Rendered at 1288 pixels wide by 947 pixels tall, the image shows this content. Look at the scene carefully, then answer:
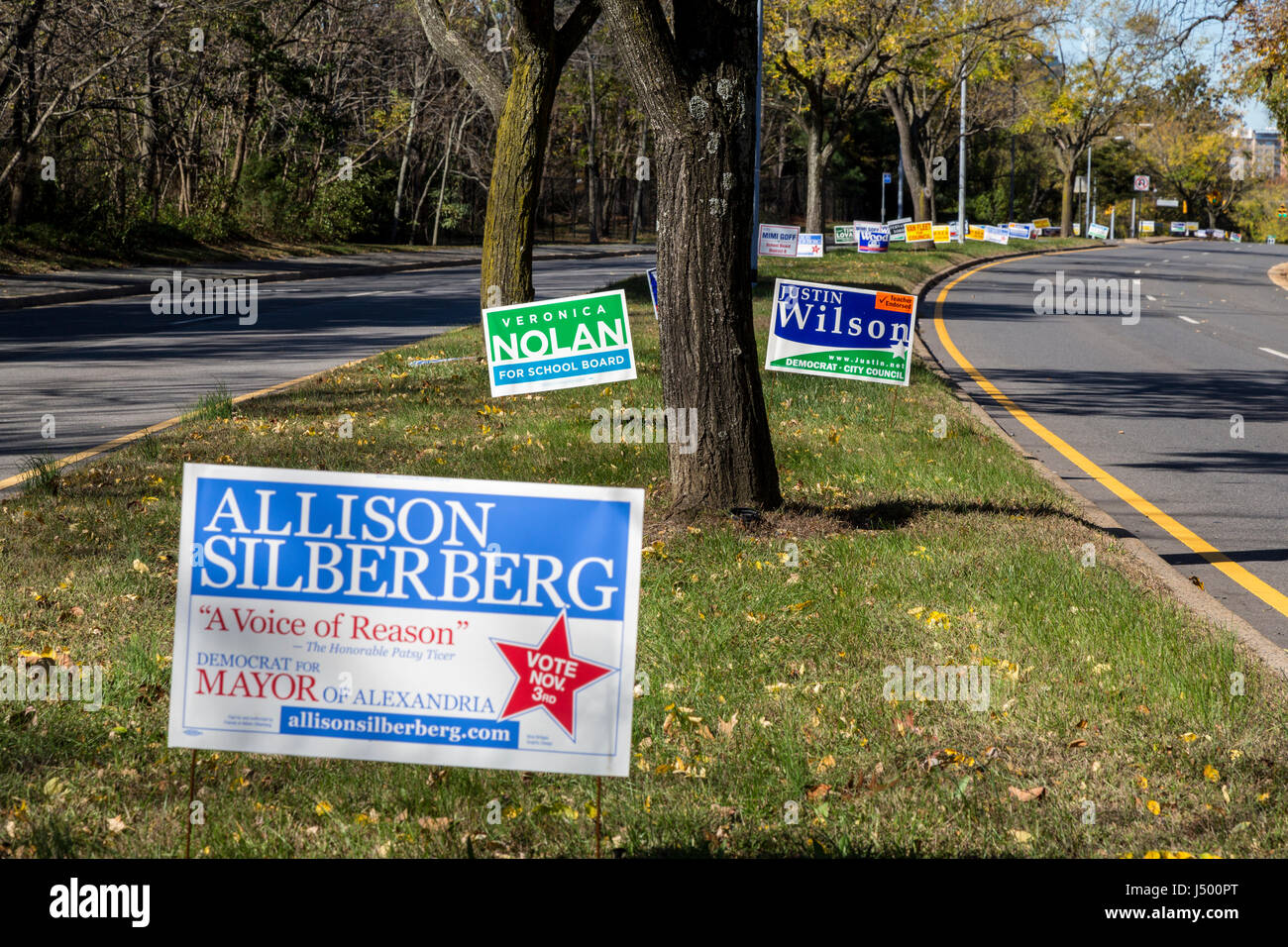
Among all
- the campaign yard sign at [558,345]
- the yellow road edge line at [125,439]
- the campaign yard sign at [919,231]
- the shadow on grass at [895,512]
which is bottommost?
the shadow on grass at [895,512]

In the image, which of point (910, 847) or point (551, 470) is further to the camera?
point (551, 470)

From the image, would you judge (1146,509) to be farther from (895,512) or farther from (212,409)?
(212,409)

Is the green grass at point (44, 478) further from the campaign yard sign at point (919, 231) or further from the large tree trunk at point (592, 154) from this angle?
the large tree trunk at point (592, 154)

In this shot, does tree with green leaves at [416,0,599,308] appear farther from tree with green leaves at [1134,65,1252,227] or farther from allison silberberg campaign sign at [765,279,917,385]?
tree with green leaves at [1134,65,1252,227]

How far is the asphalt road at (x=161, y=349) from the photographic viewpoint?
1047cm

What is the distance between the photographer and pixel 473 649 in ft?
10.2

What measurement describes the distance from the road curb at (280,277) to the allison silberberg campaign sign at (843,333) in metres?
15.7

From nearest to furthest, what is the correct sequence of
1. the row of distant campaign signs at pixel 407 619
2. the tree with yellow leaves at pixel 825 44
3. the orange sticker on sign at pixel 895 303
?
1. the row of distant campaign signs at pixel 407 619
2. the orange sticker on sign at pixel 895 303
3. the tree with yellow leaves at pixel 825 44

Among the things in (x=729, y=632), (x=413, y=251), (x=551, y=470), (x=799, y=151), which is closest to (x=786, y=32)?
(x=413, y=251)

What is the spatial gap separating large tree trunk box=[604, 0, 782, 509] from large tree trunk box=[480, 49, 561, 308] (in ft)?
23.7

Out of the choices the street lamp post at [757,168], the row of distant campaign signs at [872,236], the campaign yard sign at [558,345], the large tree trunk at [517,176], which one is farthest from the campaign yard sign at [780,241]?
the campaign yard sign at [558,345]

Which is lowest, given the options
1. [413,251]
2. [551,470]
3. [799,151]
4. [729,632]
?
[729,632]

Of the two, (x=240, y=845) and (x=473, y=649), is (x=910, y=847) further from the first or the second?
(x=240, y=845)
